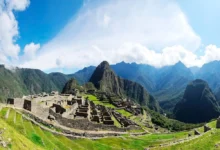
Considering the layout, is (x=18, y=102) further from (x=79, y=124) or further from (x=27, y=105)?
(x=79, y=124)

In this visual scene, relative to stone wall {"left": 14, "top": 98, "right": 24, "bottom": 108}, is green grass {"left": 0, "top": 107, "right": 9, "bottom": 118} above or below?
below

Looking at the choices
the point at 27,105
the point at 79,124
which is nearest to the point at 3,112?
the point at 27,105

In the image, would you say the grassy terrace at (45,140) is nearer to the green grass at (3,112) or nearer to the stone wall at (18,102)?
the green grass at (3,112)

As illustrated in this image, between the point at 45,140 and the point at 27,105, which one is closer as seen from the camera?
the point at 45,140

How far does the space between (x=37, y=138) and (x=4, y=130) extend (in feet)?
34.9

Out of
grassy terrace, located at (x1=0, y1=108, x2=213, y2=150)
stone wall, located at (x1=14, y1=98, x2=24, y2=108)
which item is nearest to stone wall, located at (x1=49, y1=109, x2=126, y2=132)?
grassy terrace, located at (x1=0, y1=108, x2=213, y2=150)

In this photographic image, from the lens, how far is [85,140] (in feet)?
161

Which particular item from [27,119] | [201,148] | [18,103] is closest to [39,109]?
[18,103]

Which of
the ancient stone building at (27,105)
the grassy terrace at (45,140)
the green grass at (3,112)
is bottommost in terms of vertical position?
the grassy terrace at (45,140)

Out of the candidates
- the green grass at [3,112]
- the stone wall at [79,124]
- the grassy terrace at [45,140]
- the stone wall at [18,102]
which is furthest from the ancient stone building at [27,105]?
the green grass at [3,112]

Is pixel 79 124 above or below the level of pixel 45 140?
above

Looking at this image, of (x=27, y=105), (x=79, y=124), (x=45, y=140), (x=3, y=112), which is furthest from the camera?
(x=79, y=124)

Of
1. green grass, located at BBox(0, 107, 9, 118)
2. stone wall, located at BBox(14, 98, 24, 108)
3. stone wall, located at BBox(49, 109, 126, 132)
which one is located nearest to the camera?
green grass, located at BBox(0, 107, 9, 118)

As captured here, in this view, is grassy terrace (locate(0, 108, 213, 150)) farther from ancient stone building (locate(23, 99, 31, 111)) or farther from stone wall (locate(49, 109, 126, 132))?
ancient stone building (locate(23, 99, 31, 111))
